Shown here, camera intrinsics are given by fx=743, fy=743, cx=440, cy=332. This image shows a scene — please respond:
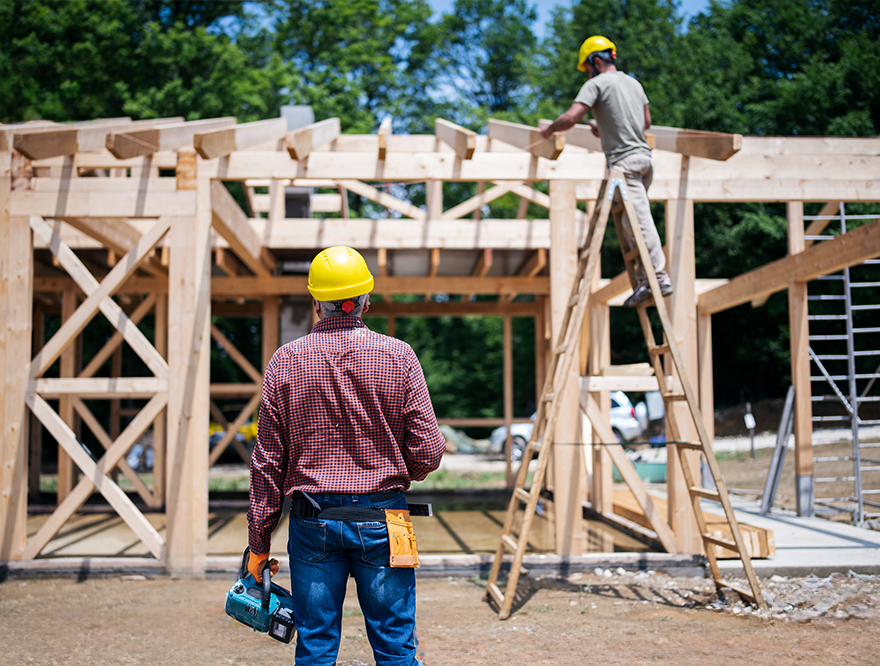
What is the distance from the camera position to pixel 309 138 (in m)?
5.27

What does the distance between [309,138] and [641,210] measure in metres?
2.36

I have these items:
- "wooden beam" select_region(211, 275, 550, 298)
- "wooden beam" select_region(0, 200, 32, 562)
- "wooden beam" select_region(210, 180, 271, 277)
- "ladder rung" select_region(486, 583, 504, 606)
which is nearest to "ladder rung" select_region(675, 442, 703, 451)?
"ladder rung" select_region(486, 583, 504, 606)

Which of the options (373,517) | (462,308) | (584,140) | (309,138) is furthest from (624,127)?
(462,308)

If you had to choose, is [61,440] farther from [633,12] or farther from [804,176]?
[633,12]

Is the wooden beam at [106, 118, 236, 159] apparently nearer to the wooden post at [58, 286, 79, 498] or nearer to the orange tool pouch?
the orange tool pouch

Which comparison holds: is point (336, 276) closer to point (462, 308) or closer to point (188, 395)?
point (188, 395)

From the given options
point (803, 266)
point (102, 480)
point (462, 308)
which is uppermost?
point (803, 266)

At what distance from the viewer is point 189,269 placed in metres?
5.32

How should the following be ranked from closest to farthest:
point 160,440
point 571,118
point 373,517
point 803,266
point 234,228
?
point 373,517, point 571,118, point 803,266, point 234,228, point 160,440

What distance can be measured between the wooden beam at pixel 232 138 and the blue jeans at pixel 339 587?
135 inches

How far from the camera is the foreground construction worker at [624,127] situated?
456 cm

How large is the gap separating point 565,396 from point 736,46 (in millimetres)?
19909

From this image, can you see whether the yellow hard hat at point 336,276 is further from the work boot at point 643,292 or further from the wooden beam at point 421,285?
the wooden beam at point 421,285

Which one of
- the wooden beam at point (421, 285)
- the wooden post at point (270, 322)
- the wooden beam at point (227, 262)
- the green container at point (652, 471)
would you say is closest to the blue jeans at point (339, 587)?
the wooden beam at point (227, 262)
